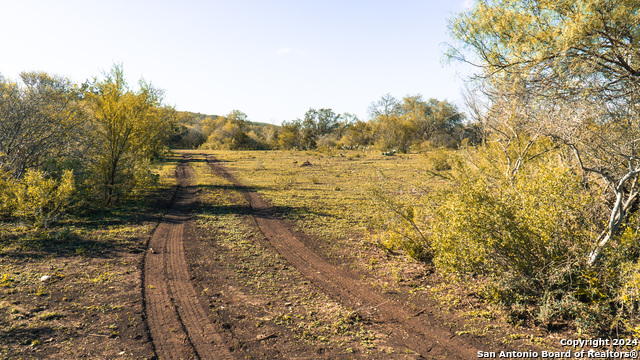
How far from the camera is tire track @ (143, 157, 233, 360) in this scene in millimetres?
4441

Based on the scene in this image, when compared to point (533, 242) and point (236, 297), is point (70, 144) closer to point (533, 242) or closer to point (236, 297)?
point (236, 297)

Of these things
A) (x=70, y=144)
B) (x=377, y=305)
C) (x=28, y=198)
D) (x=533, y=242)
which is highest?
(x=70, y=144)

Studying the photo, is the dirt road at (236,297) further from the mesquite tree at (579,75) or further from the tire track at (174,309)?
the mesquite tree at (579,75)

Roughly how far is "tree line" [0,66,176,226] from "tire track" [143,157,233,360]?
12.2 feet

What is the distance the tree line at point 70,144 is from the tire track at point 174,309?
3.71 m

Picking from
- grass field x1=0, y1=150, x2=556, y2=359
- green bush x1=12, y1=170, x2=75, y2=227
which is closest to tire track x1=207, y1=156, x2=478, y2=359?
grass field x1=0, y1=150, x2=556, y2=359

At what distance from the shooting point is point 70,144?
1198 centimetres

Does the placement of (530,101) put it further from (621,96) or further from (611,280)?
(611,280)

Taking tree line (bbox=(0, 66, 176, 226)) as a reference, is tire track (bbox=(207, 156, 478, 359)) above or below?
below

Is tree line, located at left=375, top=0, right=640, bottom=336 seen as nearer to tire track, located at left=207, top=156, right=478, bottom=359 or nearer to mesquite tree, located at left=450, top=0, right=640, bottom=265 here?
mesquite tree, located at left=450, top=0, right=640, bottom=265

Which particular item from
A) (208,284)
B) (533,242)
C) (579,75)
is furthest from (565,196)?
(208,284)

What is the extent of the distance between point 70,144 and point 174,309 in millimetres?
9951

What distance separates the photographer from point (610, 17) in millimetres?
5547

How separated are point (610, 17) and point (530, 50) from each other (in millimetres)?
1175
